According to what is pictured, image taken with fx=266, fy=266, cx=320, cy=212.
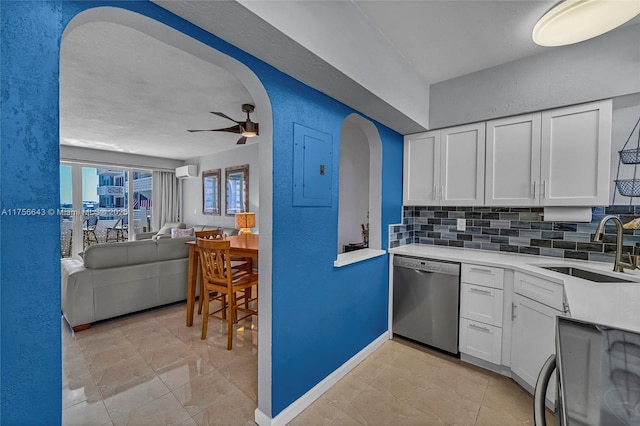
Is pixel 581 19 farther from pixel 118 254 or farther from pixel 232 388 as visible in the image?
pixel 118 254

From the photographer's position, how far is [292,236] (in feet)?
5.57

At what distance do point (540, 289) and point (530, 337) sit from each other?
377 mm

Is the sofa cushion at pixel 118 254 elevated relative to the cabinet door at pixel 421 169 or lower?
lower

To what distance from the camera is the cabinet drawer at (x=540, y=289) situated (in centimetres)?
171

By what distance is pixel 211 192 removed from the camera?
600cm

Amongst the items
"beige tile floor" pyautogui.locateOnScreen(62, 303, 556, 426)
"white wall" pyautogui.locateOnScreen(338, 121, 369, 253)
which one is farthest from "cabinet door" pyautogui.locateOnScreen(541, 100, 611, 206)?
"white wall" pyautogui.locateOnScreen(338, 121, 369, 253)

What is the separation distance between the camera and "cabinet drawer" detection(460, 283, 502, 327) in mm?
2170

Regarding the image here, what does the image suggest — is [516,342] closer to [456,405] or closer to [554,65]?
[456,405]

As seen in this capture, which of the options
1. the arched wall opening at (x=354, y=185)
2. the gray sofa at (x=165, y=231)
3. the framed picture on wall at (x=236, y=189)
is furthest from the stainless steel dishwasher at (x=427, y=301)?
the gray sofa at (x=165, y=231)

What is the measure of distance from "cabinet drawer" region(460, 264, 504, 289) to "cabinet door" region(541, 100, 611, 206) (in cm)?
70

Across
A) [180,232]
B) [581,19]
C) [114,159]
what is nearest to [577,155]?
[581,19]

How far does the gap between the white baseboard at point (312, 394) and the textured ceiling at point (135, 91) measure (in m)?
2.71

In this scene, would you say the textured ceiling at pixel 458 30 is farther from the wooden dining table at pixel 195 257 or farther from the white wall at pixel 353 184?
the wooden dining table at pixel 195 257

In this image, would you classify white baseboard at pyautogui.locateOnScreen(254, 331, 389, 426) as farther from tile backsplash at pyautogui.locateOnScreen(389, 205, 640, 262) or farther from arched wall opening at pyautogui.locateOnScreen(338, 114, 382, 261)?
arched wall opening at pyautogui.locateOnScreen(338, 114, 382, 261)
